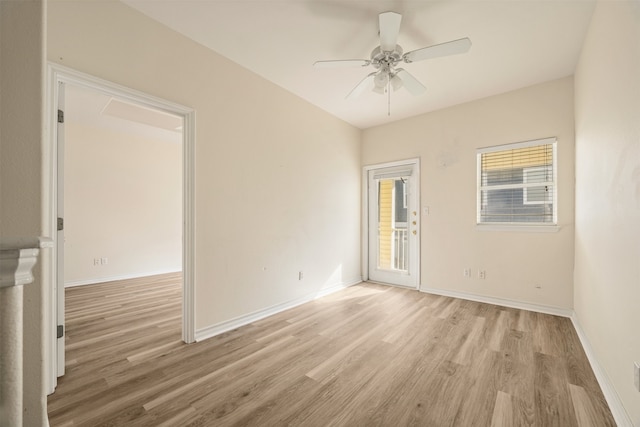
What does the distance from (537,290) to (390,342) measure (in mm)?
2147

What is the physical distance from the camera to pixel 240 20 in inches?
89.3

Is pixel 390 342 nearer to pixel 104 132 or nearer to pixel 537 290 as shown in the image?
pixel 537 290

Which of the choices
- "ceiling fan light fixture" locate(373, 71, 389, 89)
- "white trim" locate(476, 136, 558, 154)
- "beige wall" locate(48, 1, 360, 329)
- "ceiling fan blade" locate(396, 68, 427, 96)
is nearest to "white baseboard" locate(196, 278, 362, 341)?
"beige wall" locate(48, 1, 360, 329)

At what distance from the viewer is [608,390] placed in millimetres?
1710

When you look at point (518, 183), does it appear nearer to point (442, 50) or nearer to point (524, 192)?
point (524, 192)

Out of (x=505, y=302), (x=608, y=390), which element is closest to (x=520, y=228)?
(x=505, y=302)

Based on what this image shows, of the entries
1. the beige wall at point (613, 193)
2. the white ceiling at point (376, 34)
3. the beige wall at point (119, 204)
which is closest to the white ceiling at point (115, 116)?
the beige wall at point (119, 204)

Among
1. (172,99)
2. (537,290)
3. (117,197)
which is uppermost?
(172,99)

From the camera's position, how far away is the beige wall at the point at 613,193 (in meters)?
1.37

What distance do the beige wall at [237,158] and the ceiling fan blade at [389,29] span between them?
5.20 ft

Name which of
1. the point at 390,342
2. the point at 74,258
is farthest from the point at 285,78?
the point at 74,258

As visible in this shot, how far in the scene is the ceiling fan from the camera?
76.1 inches

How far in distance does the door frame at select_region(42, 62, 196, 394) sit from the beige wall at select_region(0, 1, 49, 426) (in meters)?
0.53

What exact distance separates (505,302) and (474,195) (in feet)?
4.76
